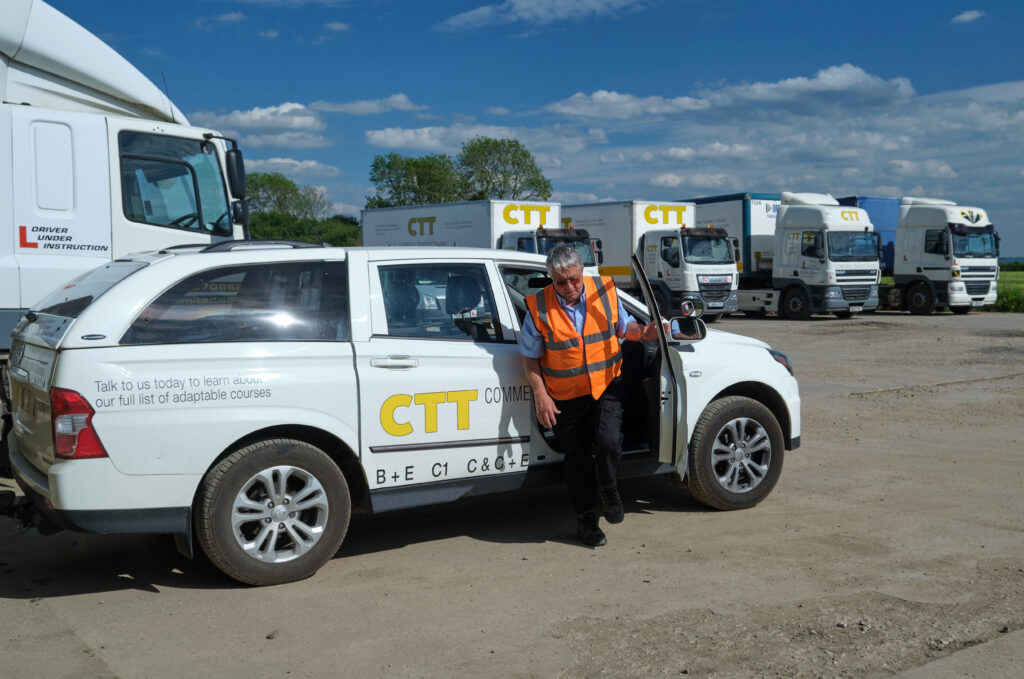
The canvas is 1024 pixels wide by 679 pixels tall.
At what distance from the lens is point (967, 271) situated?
27.5m

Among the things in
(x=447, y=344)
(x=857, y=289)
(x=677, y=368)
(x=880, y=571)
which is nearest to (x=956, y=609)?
(x=880, y=571)

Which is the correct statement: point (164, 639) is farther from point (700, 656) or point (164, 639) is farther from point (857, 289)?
point (857, 289)

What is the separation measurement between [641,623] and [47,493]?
2.85 meters

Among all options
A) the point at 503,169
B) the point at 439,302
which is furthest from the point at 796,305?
the point at 503,169

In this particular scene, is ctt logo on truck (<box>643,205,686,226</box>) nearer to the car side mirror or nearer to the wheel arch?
the wheel arch

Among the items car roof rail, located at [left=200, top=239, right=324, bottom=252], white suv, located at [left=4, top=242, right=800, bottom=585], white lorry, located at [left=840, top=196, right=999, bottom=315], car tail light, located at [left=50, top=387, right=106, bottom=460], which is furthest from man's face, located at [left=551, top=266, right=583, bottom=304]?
white lorry, located at [left=840, top=196, right=999, bottom=315]

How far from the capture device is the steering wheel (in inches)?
348

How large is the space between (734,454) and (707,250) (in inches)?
785

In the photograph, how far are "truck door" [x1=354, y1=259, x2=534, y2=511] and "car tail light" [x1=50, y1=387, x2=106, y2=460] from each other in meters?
1.32

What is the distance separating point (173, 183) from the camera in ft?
29.0

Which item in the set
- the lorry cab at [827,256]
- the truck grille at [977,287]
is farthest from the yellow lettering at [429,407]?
the truck grille at [977,287]

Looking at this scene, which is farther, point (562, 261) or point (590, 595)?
point (562, 261)

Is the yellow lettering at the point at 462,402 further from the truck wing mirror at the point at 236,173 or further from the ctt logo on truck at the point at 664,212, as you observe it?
the ctt logo on truck at the point at 664,212

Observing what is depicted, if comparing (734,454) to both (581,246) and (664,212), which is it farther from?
(664,212)
